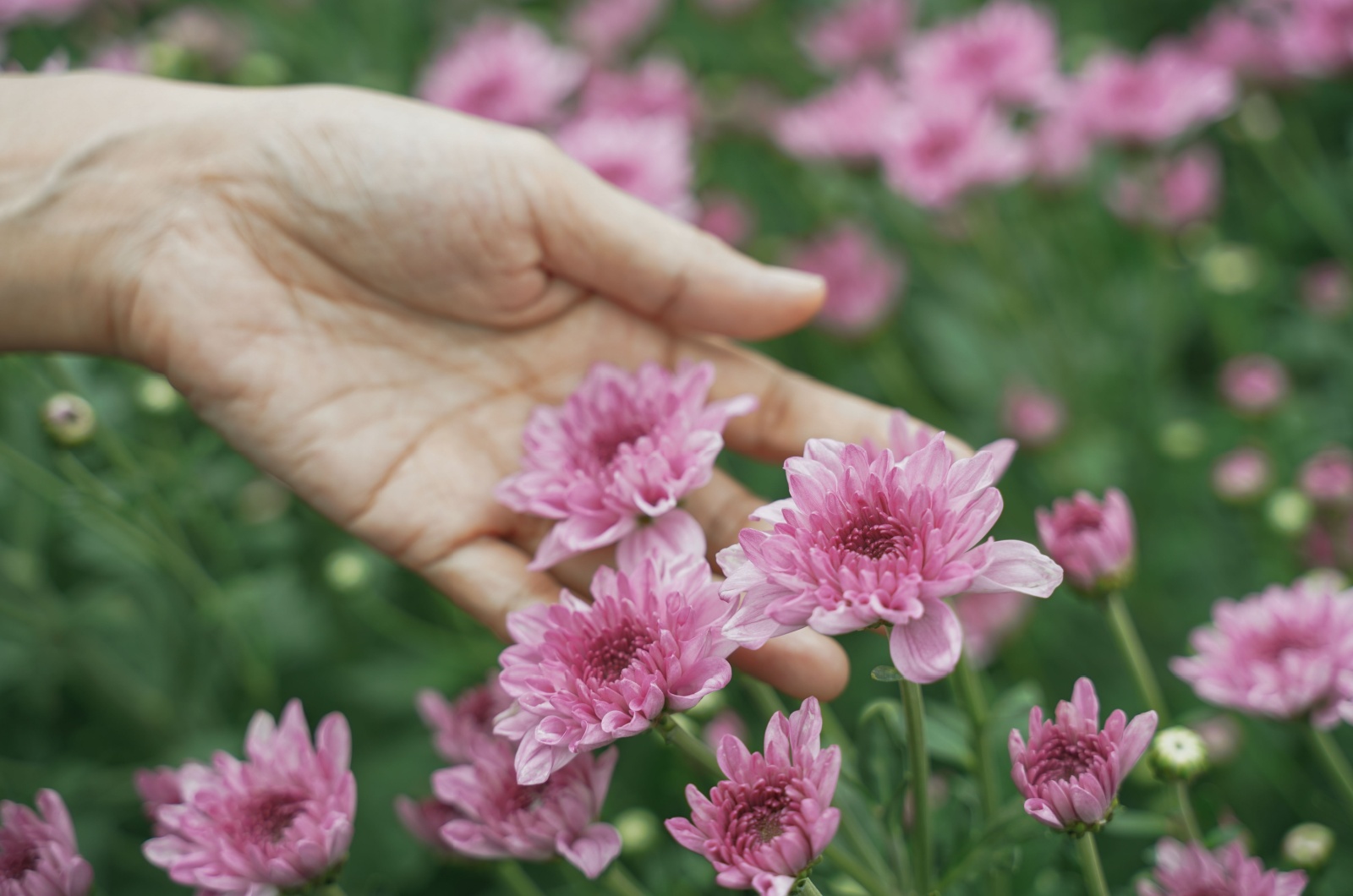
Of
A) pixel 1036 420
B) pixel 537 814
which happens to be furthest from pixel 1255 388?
pixel 537 814

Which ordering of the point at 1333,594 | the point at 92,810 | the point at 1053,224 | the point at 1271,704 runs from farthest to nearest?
the point at 1053,224
the point at 92,810
the point at 1333,594
the point at 1271,704

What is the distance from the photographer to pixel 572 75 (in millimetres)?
2812

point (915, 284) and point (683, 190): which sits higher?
point (683, 190)

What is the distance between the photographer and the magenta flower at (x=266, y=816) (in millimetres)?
1214

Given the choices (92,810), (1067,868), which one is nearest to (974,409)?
(1067,868)

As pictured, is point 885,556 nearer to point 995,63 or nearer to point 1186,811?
point 1186,811

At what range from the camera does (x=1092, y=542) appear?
4.55ft

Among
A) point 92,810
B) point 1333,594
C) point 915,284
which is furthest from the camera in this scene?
point 915,284

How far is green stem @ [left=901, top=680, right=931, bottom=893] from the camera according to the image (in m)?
1.11

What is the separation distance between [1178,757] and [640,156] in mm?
1704

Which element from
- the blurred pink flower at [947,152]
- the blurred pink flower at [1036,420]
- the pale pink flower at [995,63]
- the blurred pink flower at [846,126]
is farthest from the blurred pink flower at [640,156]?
the blurred pink flower at [1036,420]

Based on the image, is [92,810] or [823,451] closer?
[823,451]

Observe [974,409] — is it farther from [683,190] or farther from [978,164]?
[683,190]

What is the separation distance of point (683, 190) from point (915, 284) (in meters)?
1.03
